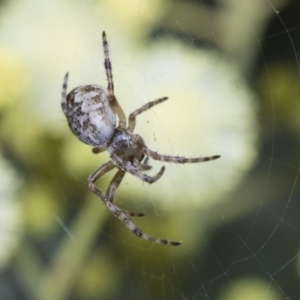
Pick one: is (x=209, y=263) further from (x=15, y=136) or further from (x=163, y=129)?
(x=15, y=136)

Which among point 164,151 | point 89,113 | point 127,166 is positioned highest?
Answer: point 89,113

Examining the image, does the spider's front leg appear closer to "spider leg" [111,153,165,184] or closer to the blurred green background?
"spider leg" [111,153,165,184]

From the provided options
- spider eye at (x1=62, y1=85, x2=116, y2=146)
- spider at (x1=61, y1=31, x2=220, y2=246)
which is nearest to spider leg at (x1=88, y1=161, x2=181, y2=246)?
spider at (x1=61, y1=31, x2=220, y2=246)

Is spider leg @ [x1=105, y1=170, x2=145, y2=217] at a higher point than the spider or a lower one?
lower

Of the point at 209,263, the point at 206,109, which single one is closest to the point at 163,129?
the point at 206,109

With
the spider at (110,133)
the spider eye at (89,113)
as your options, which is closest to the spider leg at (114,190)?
the spider at (110,133)

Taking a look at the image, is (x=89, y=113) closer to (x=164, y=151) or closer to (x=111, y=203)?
(x=111, y=203)

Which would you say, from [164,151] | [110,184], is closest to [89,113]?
[110,184]
